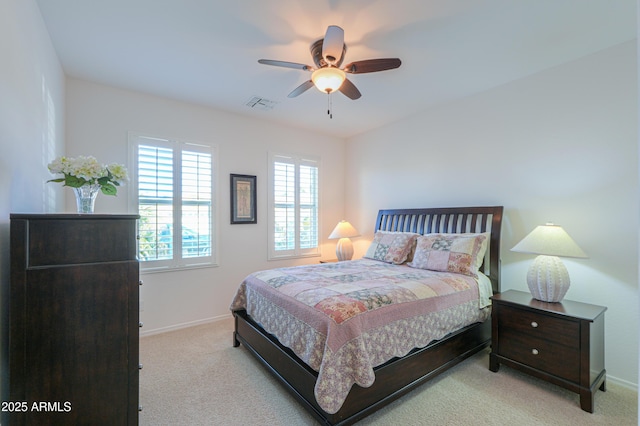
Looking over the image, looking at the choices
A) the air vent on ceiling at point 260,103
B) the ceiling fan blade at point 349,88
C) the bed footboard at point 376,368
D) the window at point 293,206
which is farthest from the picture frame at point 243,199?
the ceiling fan blade at point 349,88

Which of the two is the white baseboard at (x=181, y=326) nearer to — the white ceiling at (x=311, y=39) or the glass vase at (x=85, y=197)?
the glass vase at (x=85, y=197)

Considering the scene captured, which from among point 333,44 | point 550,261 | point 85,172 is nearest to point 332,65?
→ point 333,44

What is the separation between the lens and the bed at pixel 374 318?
5.74 ft

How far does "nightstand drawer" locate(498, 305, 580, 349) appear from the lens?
2.11m

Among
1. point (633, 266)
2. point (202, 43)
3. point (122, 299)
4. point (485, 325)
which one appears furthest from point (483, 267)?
point (202, 43)

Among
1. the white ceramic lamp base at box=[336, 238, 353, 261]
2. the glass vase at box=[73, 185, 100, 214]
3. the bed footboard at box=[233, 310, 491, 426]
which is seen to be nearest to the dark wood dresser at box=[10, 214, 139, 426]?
the glass vase at box=[73, 185, 100, 214]

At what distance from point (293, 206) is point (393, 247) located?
69.7 inches

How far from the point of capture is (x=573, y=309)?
2.23 m

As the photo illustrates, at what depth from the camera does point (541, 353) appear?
7.40 ft

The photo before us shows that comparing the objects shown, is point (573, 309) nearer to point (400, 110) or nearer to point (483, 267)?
point (483, 267)

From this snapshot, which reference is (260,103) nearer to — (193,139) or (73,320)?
(193,139)

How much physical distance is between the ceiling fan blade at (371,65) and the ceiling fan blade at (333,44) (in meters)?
0.13

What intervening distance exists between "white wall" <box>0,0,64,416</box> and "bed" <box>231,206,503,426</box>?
155cm

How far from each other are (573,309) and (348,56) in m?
2.79
